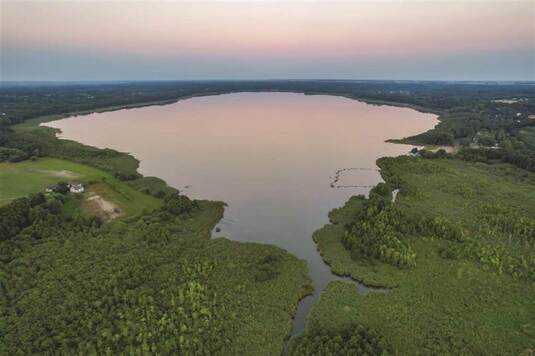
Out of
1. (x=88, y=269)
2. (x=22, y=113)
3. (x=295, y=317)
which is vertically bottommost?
(x=295, y=317)

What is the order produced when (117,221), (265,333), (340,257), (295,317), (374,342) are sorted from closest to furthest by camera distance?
(374,342) < (265,333) < (295,317) < (340,257) < (117,221)

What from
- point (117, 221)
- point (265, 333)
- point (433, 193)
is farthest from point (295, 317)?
point (433, 193)

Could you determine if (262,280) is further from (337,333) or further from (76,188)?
(76,188)

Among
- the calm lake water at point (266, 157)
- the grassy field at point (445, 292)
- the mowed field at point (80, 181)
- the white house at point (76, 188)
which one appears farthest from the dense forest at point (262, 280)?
the calm lake water at point (266, 157)

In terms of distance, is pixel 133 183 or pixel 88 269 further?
pixel 133 183

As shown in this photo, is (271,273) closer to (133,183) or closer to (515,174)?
(133,183)

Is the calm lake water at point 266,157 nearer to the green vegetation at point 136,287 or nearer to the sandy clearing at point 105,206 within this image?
the green vegetation at point 136,287

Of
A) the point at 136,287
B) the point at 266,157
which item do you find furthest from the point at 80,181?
the point at 266,157
